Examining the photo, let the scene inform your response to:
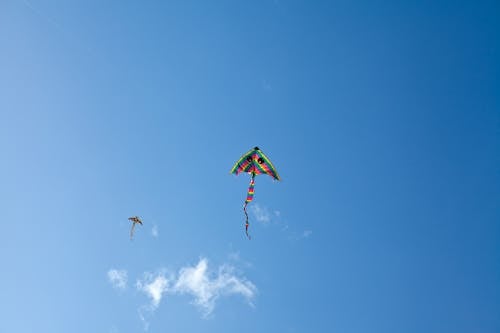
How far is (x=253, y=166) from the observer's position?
117 feet

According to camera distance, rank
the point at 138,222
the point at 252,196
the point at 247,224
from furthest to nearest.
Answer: the point at 138,222, the point at 252,196, the point at 247,224

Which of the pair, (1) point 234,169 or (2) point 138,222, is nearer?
(1) point 234,169

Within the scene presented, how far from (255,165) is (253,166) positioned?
0.29 m

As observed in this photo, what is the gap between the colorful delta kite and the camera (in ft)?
113

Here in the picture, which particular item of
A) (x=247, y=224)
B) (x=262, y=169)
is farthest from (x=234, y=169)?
(x=247, y=224)

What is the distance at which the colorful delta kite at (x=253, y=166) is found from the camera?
113ft

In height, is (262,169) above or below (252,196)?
above

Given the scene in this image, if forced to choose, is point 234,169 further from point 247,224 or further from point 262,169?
point 247,224

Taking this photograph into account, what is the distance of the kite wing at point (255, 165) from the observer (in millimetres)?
34531

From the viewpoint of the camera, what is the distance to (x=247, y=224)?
3142cm

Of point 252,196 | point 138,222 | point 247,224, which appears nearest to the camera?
point 247,224

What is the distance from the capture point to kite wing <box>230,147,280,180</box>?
1359 inches

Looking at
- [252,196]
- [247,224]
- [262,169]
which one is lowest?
[247,224]

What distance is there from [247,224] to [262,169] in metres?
5.94
